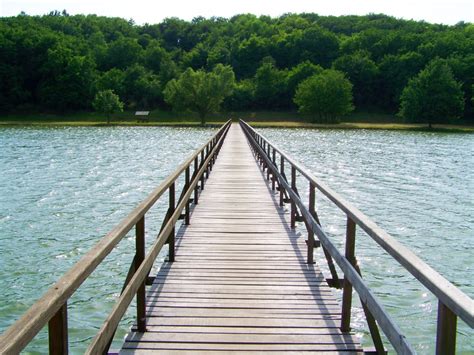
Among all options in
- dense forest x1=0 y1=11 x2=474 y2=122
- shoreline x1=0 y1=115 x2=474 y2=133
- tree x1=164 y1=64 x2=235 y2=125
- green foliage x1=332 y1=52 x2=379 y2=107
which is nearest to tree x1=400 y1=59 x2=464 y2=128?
shoreline x1=0 y1=115 x2=474 y2=133

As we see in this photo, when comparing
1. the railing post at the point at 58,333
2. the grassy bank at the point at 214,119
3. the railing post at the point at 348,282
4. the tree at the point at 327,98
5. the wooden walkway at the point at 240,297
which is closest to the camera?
the railing post at the point at 58,333

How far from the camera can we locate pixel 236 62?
123062mm

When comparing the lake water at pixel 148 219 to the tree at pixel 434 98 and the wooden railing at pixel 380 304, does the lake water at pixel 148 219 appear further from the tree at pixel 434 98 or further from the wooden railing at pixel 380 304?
the tree at pixel 434 98

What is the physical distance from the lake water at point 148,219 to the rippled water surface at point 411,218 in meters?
0.03

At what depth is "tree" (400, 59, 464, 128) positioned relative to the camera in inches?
2847

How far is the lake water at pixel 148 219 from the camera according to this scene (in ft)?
25.7

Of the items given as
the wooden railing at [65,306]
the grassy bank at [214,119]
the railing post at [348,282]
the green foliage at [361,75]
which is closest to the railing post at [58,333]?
the wooden railing at [65,306]

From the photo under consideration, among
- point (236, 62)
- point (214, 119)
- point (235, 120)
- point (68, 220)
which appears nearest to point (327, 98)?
point (235, 120)

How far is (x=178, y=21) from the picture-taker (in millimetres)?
159125

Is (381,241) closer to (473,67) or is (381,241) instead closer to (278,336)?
(278,336)

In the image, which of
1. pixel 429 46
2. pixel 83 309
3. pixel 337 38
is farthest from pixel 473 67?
pixel 83 309

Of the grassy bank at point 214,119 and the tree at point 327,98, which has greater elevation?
the tree at point 327,98

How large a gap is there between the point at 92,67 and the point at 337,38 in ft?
186

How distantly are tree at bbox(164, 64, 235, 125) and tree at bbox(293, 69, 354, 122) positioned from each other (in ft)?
37.8
